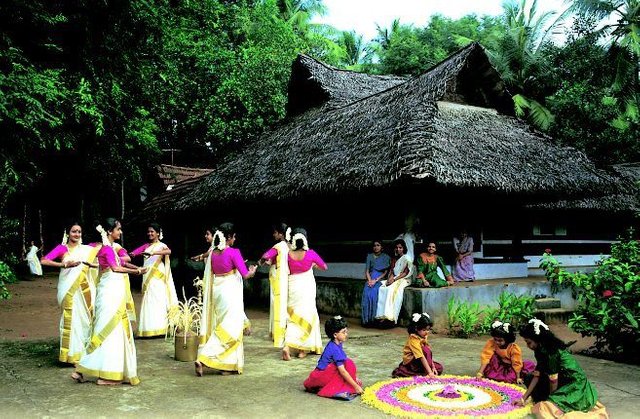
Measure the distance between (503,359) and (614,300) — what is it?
6.88 feet

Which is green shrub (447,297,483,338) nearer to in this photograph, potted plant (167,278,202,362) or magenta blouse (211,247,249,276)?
potted plant (167,278,202,362)

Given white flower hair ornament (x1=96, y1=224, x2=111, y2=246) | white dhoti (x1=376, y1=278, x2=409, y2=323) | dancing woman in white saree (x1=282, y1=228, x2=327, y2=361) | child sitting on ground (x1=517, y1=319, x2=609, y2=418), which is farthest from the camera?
white dhoti (x1=376, y1=278, x2=409, y2=323)

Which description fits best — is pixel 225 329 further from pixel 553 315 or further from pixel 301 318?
pixel 553 315

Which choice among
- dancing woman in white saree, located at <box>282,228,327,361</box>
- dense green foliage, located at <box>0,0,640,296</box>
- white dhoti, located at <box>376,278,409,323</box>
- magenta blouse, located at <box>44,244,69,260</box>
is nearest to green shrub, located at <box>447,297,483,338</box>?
white dhoti, located at <box>376,278,409,323</box>

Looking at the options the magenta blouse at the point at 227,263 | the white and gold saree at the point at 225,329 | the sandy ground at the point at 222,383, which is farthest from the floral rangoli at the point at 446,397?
the magenta blouse at the point at 227,263

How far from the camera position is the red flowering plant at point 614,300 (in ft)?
23.0

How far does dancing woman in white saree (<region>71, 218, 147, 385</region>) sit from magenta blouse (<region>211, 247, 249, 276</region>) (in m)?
0.86

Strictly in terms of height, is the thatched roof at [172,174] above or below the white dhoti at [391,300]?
above

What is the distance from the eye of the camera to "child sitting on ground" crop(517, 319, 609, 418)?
4.66m

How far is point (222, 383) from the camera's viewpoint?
6.03 meters

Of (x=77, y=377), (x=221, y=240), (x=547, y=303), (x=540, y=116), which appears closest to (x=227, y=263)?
(x=221, y=240)

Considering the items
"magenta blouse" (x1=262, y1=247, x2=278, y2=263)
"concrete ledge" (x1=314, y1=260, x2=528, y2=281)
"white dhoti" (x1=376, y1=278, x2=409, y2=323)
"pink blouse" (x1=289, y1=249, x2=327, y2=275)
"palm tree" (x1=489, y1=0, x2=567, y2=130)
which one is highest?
"palm tree" (x1=489, y1=0, x2=567, y2=130)

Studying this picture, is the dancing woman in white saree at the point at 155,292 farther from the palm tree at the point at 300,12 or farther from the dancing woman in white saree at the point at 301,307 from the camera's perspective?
the palm tree at the point at 300,12

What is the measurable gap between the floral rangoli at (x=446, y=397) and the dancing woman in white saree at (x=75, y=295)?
11.2 ft
